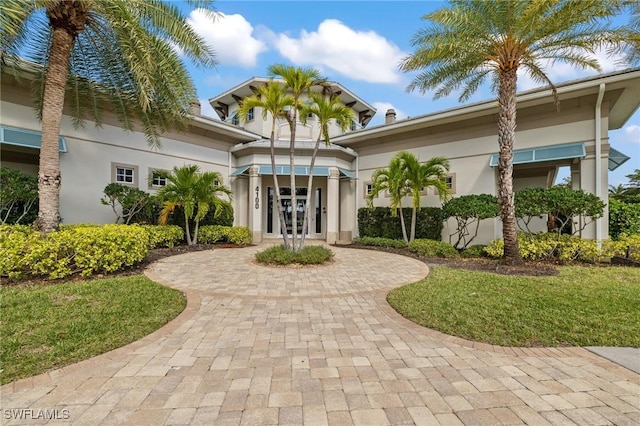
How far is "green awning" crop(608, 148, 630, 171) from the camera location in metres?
9.91

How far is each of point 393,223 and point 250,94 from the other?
40.1 ft

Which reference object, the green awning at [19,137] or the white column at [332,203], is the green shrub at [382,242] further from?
the green awning at [19,137]

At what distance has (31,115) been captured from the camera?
30.8 ft

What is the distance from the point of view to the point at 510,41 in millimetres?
7891

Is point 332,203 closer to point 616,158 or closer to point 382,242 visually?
point 382,242

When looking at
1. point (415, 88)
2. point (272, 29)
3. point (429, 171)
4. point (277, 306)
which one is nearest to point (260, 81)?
point (272, 29)

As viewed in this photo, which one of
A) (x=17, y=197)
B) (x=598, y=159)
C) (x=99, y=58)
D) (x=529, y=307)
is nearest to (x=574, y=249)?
(x=598, y=159)

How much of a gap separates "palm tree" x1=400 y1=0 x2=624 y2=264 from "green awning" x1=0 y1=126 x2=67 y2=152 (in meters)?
12.3

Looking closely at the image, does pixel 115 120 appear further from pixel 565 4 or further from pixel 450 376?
pixel 565 4

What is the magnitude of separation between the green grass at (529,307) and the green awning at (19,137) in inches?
460

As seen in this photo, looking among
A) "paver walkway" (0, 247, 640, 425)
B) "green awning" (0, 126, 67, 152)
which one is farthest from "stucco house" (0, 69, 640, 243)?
"paver walkway" (0, 247, 640, 425)

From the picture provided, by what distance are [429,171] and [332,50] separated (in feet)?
19.1

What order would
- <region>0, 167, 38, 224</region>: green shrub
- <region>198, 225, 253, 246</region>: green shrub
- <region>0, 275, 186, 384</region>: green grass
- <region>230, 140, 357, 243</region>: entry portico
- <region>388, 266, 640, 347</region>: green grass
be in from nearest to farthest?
<region>0, 275, 186, 384</region>: green grass, <region>388, 266, 640, 347</region>: green grass, <region>0, 167, 38, 224</region>: green shrub, <region>198, 225, 253, 246</region>: green shrub, <region>230, 140, 357, 243</region>: entry portico

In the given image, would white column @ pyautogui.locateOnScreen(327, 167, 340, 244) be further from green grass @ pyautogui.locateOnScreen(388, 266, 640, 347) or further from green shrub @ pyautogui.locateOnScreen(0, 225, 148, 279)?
green shrub @ pyautogui.locateOnScreen(0, 225, 148, 279)
